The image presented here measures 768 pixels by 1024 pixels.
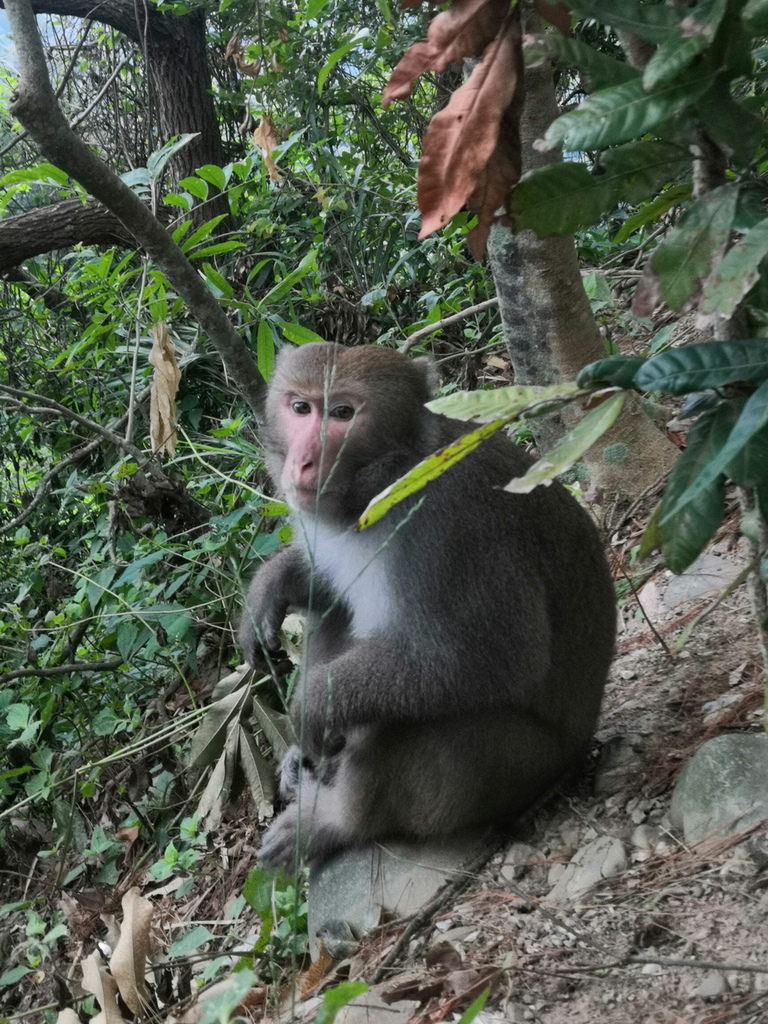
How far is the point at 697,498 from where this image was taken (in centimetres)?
183

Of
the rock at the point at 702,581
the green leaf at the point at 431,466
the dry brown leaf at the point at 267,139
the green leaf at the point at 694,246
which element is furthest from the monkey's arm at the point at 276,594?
the dry brown leaf at the point at 267,139

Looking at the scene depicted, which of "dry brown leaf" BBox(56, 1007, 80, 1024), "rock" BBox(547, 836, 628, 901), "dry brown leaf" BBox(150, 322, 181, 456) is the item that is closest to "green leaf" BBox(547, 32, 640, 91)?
"rock" BBox(547, 836, 628, 901)

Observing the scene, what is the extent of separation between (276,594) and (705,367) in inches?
89.9

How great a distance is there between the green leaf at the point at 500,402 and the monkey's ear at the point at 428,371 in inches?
61.8

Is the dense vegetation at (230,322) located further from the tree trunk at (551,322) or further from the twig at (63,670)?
the tree trunk at (551,322)

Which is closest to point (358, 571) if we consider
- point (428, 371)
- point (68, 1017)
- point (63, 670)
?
point (428, 371)

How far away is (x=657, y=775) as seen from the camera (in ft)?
9.84

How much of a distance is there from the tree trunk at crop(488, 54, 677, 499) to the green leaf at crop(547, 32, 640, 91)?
93.5 inches

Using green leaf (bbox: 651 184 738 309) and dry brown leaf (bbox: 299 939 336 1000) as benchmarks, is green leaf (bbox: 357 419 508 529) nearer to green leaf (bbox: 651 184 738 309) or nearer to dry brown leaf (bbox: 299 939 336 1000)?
green leaf (bbox: 651 184 738 309)

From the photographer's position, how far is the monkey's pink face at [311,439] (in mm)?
3064

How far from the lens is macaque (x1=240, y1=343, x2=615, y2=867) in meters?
2.99

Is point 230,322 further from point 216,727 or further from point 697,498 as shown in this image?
point 697,498

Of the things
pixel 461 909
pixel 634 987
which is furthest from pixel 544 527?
pixel 634 987

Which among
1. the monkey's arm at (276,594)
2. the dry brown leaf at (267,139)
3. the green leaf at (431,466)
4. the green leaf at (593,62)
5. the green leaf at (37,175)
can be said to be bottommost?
the monkey's arm at (276,594)
